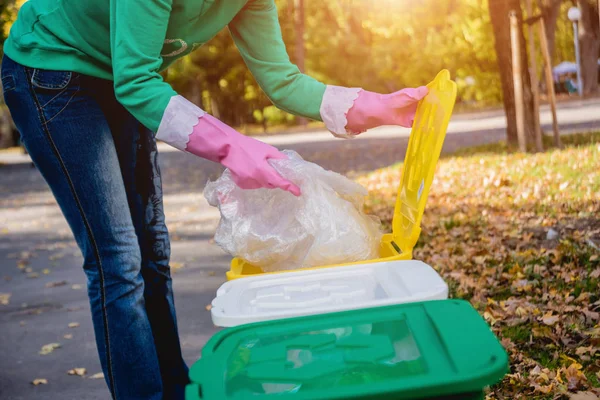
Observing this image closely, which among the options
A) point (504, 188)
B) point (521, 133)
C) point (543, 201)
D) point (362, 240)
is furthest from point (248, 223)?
point (521, 133)

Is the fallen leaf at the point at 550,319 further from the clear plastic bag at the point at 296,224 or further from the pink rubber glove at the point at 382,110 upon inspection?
the pink rubber glove at the point at 382,110

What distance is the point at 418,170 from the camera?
6.76 ft

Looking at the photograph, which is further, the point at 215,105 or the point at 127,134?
the point at 215,105

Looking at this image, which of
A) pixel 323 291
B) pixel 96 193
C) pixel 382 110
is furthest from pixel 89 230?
pixel 382 110

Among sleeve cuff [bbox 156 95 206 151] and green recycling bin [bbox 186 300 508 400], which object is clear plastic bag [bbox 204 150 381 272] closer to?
sleeve cuff [bbox 156 95 206 151]

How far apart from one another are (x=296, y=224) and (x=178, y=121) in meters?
0.57

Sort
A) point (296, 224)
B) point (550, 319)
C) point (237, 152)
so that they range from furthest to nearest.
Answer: point (550, 319) → point (296, 224) → point (237, 152)

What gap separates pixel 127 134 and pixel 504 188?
5.06m

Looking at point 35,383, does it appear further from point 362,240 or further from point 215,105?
point 215,105

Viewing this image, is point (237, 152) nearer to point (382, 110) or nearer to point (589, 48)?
point (382, 110)

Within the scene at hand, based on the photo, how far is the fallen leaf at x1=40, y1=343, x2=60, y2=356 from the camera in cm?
376

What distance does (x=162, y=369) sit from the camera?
247cm

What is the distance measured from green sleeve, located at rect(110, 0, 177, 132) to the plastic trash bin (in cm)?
54

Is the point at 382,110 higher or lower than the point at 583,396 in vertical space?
higher
